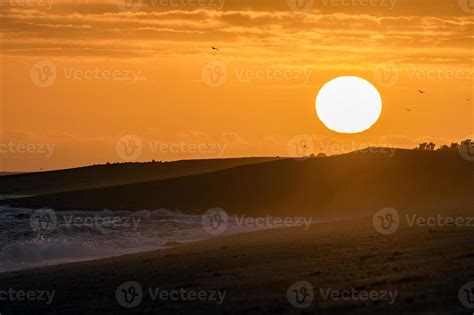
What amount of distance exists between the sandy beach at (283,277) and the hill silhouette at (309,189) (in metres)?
24.2

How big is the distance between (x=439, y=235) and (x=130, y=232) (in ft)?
77.4

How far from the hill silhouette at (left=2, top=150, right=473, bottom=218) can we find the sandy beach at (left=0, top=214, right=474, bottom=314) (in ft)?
79.3

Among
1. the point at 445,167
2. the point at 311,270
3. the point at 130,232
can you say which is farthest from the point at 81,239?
the point at 445,167

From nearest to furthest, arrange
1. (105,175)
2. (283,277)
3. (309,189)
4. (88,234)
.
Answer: (283,277) < (88,234) < (309,189) < (105,175)

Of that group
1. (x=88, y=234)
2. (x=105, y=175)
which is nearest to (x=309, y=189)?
(x=88, y=234)

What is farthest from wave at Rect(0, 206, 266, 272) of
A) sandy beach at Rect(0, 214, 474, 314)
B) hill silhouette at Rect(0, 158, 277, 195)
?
hill silhouette at Rect(0, 158, 277, 195)

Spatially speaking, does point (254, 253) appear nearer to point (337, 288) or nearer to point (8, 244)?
point (337, 288)

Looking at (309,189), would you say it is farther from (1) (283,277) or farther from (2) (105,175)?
(1) (283,277)

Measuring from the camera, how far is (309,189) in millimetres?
66750

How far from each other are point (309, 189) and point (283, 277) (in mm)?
42462

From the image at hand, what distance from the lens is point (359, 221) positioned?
157 ft

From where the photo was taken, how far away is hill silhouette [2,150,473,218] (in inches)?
2427

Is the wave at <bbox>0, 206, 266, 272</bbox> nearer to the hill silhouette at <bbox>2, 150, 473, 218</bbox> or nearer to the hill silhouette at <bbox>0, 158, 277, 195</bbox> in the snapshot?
the hill silhouette at <bbox>2, 150, 473, 218</bbox>

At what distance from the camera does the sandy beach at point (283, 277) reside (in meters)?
A: 19.8
